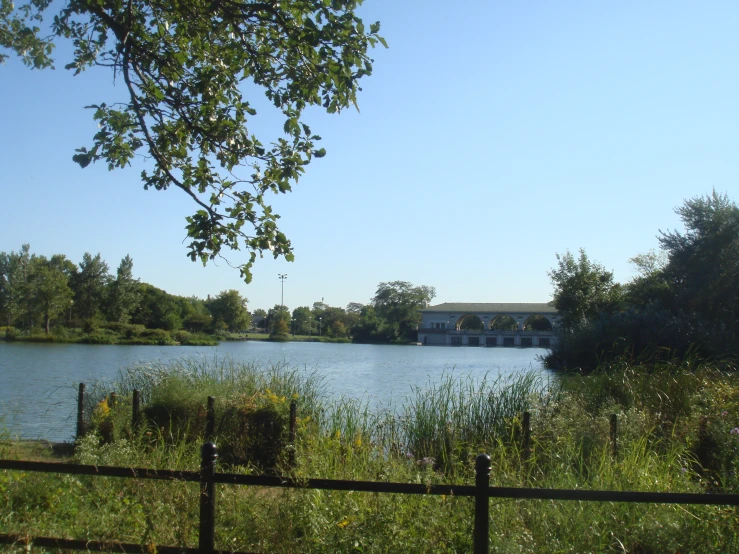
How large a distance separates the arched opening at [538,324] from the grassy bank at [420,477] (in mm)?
93258

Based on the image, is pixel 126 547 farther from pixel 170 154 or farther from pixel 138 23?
pixel 138 23

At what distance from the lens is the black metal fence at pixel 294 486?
3.35 m

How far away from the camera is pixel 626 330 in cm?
2859

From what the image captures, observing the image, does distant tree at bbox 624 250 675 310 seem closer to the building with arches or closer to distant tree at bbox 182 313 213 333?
the building with arches

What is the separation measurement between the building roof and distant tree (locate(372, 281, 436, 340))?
7123 millimetres

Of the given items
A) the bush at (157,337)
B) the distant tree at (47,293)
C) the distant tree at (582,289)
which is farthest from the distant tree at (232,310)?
the distant tree at (582,289)

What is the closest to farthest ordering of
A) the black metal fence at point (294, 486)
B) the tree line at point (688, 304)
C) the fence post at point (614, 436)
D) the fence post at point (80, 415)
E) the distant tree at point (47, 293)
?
the black metal fence at point (294, 486) < the fence post at point (614, 436) < the fence post at point (80, 415) < the tree line at point (688, 304) < the distant tree at point (47, 293)

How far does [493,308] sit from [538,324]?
1078 cm

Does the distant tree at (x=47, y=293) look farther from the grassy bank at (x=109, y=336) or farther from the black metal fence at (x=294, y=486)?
the black metal fence at (x=294, y=486)

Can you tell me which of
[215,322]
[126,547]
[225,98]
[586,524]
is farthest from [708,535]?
[215,322]

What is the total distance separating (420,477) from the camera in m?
4.69

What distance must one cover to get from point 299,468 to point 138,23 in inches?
179

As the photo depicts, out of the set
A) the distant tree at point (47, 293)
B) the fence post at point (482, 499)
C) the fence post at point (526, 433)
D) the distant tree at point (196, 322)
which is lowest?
the fence post at point (526, 433)

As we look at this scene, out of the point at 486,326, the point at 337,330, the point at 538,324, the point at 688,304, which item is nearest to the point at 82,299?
the point at 337,330
